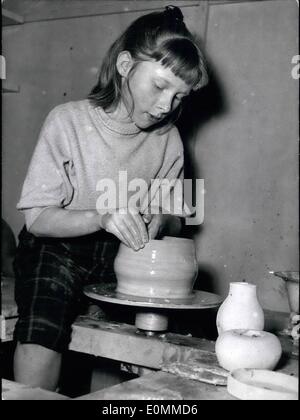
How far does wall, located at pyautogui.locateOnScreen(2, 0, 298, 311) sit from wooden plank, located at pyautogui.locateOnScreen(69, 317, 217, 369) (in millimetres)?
942

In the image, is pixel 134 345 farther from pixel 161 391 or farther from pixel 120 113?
pixel 120 113

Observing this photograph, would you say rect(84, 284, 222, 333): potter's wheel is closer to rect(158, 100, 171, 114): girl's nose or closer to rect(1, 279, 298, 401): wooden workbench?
rect(1, 279, 298, 401): wooden workbench

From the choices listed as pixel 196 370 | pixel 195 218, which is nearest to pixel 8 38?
pixel 195 218

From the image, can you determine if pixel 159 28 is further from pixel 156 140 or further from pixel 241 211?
pixel 241 211

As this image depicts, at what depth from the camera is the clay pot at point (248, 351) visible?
1.14 meters

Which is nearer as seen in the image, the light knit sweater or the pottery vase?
the pottery vase

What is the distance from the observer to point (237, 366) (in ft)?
3.81

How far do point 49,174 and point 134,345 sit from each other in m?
0.60

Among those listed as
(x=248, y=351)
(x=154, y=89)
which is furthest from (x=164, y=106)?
(x=248, y=351)

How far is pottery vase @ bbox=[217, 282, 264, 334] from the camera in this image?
1.32 metres

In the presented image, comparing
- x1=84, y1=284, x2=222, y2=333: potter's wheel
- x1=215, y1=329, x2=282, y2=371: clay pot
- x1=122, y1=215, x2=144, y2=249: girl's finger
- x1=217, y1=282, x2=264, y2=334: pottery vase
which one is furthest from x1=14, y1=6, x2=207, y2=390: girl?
x1=215, y1=329, x2=282, y2=371: clay pot

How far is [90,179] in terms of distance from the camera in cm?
184

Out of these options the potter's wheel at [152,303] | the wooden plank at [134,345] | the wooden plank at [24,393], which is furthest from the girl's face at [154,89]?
the wooden plank at [24,393]
